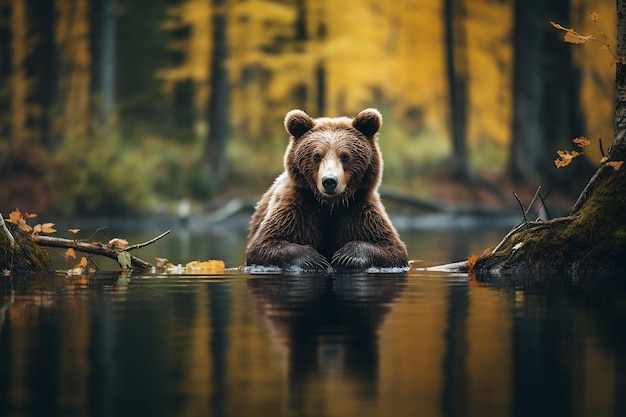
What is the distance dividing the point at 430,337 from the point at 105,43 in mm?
25139

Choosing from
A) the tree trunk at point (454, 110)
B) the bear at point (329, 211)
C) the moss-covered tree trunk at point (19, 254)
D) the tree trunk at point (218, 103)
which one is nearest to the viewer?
the moss-covered tree trunk at point (19, 254)

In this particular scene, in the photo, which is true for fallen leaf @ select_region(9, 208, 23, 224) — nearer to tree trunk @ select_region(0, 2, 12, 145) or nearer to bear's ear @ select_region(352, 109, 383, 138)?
bear's ear @ select_region(352, 109, 383, 138)

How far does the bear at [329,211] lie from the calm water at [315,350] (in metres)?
1.39

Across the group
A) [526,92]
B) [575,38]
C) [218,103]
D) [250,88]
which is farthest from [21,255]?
[250,88]

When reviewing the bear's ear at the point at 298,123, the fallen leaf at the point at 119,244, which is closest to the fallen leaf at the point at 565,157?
the bear's ear at the point at 298,123

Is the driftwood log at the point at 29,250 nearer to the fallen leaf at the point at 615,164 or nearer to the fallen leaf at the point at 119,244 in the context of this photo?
the fallen leaf at the point at 119,244

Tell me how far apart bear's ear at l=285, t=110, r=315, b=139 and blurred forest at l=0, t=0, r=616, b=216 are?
16.7 m

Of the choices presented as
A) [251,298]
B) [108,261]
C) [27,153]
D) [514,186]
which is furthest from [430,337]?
[514,186]

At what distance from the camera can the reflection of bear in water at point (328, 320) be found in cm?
476

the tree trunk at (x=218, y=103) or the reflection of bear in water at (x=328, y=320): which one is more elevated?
the tree trunk at (x=218, y=103)

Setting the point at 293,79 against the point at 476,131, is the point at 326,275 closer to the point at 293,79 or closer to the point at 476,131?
the point at 293,79

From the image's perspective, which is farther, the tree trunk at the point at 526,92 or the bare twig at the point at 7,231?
the tree trunk at the point at 526,92

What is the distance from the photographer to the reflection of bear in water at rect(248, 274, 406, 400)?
4.76 meters

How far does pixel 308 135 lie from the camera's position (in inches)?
423
